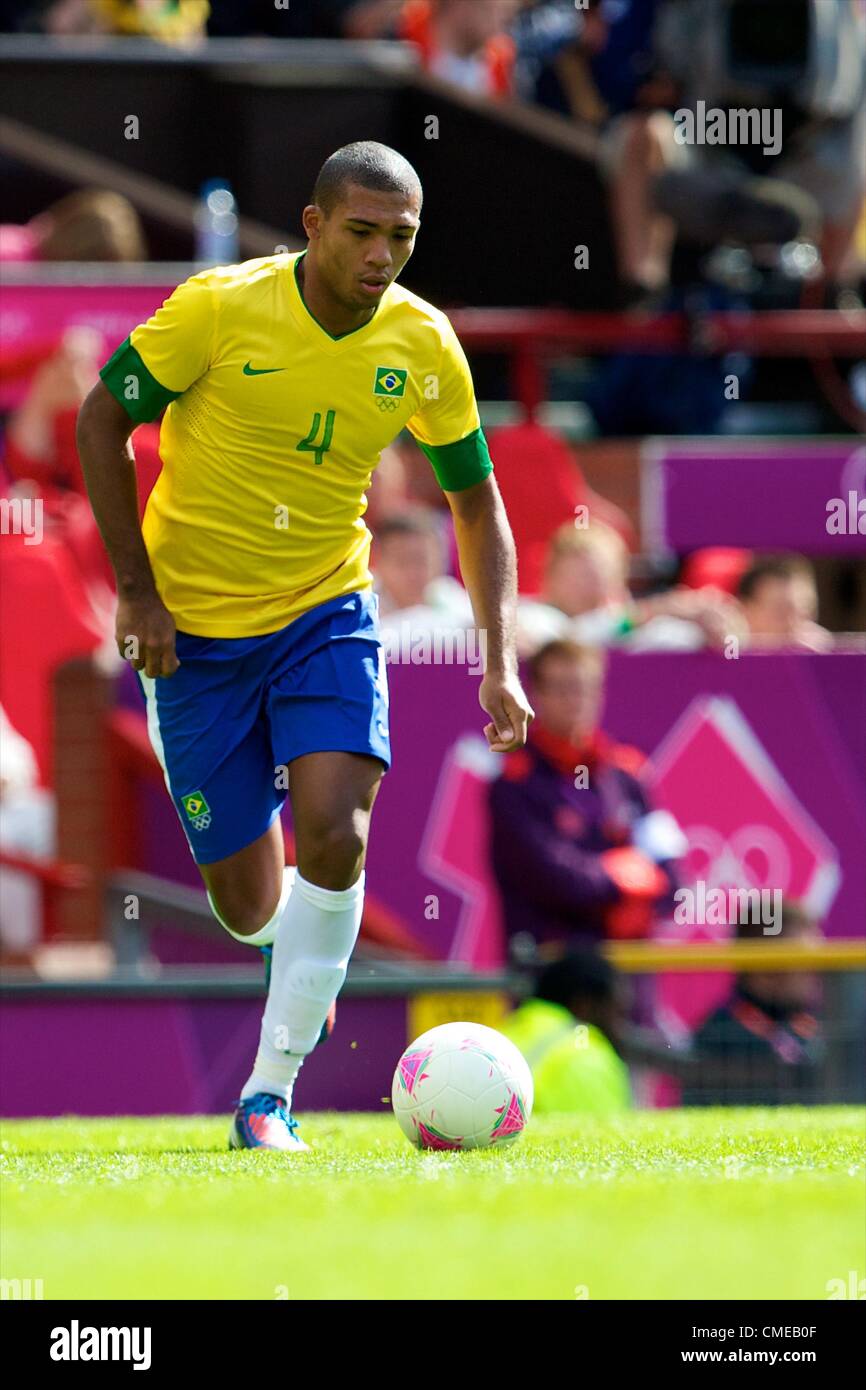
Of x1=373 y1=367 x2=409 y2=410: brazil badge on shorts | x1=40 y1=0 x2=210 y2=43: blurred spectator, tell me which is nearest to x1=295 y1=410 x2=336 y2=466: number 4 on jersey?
x1=373 y1=367 x2=409 y2=410: brazil badge on shorts

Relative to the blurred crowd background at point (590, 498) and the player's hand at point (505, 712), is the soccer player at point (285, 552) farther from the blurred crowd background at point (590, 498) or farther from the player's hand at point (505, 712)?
the blurred crowd background at point (590, 498)

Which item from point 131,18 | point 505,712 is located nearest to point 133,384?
point 505,712

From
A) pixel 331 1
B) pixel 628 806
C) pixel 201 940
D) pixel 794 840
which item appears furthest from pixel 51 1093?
pixel 331 1

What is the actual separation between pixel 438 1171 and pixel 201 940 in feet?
17.2

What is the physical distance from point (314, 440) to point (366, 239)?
59 cm

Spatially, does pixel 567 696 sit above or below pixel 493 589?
above

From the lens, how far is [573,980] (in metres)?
9.38

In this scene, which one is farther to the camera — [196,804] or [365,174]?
[196,804]

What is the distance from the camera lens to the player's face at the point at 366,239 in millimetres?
5797

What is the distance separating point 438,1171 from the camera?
5.50 m

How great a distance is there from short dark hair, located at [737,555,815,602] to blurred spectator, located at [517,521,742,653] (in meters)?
0.12

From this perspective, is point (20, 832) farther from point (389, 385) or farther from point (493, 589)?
point (389, 385)

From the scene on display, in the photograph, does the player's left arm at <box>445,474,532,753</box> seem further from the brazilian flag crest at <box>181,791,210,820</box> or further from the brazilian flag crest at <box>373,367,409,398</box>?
the brazilian flag crest at <box>181,791,210,820</box>
